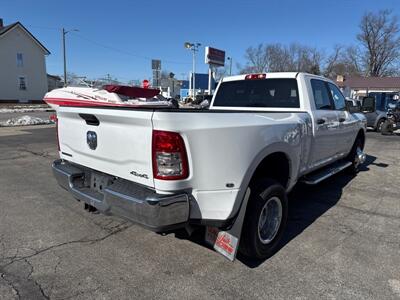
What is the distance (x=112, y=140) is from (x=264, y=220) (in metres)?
1.76

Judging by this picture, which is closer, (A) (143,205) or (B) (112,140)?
(A) (143,205)

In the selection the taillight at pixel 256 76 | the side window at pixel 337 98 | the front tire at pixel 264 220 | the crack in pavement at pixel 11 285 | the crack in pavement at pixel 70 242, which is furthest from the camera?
the side window at pixel 337 98

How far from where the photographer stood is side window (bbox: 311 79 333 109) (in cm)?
493

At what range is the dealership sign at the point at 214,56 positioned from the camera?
3186 centimetres

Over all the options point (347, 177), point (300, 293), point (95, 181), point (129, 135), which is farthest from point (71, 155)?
point (347, 177)

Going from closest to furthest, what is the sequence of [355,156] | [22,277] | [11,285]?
[11,285] < [22,277] < [355,156]

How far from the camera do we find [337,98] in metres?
5.81

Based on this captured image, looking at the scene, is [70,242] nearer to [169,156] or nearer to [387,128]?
[169,156]

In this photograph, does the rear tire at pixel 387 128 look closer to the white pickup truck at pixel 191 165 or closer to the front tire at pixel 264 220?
the white pickup truck at pixel 191 165

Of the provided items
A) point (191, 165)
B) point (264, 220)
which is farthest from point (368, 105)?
point (191, 165)

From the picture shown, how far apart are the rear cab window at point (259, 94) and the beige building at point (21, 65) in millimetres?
43458

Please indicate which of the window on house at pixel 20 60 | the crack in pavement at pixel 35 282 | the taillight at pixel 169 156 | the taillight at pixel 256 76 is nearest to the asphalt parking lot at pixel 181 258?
the crack in pavement at pixel 35 282

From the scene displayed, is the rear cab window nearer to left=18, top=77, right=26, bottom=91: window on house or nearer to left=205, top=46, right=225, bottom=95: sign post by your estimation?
left=205, top=46, right=225, bottom=95: sign post

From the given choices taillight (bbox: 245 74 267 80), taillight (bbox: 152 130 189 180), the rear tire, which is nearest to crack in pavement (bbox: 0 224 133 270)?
taillight (bbox: 152 130 189 180)
